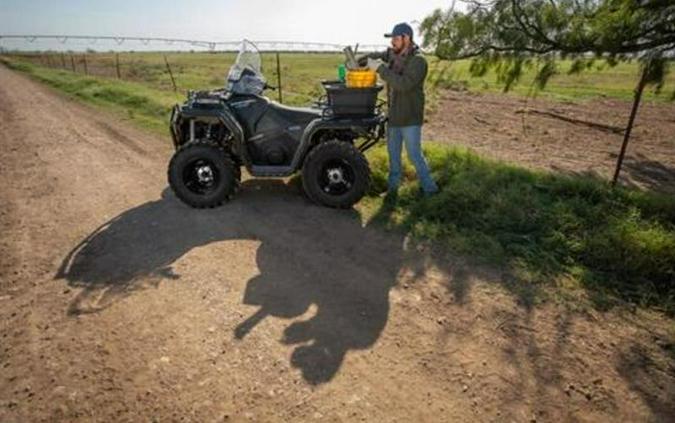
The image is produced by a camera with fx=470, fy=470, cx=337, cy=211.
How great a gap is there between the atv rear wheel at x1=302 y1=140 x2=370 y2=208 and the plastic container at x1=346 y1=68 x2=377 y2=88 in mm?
728

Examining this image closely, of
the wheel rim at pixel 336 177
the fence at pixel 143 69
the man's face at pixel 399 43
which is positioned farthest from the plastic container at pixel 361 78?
the fence at pixel 143 69

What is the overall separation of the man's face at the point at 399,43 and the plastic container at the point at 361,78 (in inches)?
15.6

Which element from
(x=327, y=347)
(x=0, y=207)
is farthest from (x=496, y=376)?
(x=0, y=207)

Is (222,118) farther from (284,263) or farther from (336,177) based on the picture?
(284,263)

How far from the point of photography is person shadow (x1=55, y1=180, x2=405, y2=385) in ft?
11.8

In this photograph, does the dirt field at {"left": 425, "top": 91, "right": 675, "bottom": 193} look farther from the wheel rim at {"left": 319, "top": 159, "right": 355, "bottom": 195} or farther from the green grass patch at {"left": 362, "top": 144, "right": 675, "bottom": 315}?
the wheel rim at {"left": 319, "top": 159, "right": 355, "bottom": 195}

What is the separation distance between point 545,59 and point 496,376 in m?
5.70

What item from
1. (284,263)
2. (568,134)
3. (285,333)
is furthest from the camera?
(568,134)

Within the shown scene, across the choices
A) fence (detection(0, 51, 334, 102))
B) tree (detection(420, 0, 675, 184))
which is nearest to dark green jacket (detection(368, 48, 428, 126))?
tree (detection(420, 0, 675, 184))

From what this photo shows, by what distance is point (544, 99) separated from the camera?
740 inches

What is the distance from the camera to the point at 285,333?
11.7 ft

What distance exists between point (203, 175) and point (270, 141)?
3.21 ft

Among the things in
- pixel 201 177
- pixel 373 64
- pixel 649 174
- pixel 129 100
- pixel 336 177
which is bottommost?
pixel 129 100

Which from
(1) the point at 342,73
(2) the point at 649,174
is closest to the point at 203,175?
(1) the point at 342,73
